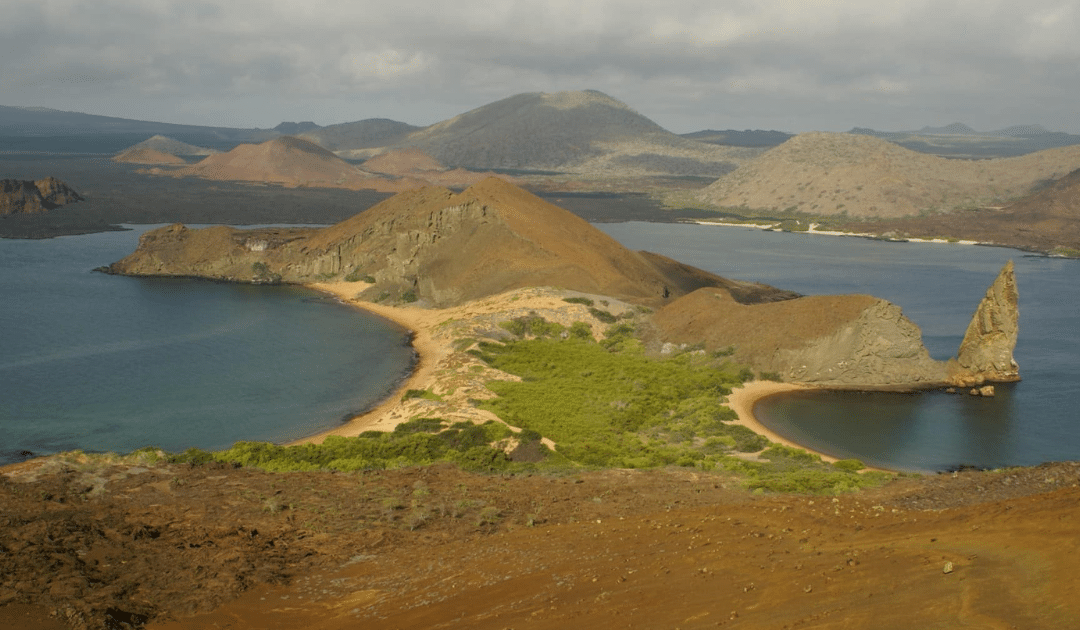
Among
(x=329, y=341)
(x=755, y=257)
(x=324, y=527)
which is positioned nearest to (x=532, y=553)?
(x=324, y=527)

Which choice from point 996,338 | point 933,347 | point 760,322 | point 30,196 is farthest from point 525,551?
point 30,196

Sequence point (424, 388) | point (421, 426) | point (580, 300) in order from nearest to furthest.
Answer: point (421, 426) → point (424, 388) → point (580, 300)

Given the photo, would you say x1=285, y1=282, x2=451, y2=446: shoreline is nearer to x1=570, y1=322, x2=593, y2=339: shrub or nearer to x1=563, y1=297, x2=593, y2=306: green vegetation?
x1=570, y1=322, x2=593, y2=339: shrub

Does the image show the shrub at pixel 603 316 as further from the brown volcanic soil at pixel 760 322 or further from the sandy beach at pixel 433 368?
the brown volcanic soil at pixel 760 322

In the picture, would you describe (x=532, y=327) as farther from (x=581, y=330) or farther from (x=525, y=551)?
(x=525, y=551)

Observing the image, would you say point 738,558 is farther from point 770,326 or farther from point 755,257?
point 755,257

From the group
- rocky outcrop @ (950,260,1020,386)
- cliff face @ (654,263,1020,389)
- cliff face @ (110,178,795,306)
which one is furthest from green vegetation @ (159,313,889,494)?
cliff face @ (110,178,795,306)
